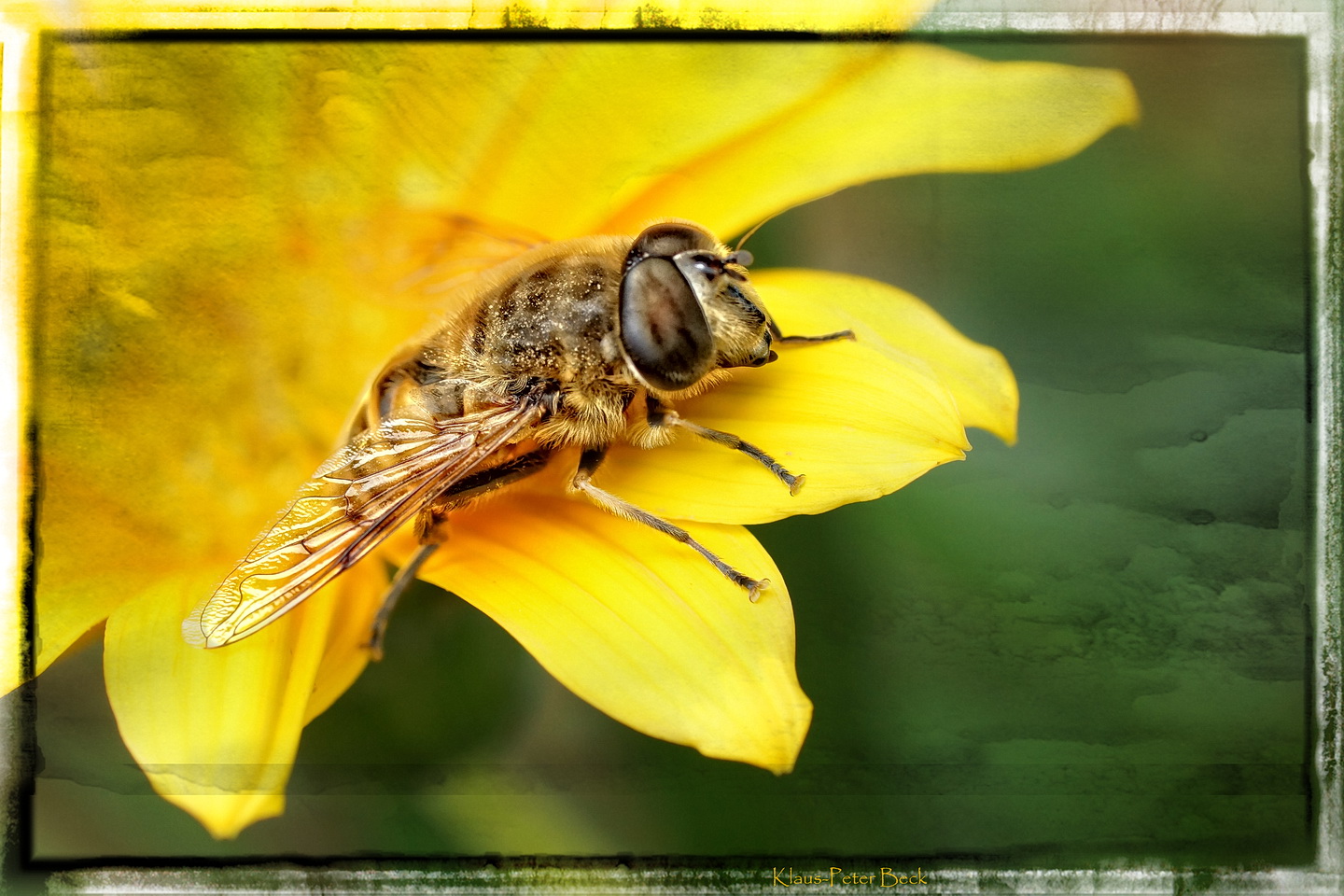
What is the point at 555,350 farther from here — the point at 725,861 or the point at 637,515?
the point at 725,861

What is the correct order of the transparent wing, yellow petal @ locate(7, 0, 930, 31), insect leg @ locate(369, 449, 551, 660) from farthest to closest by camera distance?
yellow petal @ locate(7, 0, 930, 31) < insect leg @ locate(369, 449, 551, 660) < the transparent wing

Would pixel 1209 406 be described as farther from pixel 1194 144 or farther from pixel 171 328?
pixel 171 328

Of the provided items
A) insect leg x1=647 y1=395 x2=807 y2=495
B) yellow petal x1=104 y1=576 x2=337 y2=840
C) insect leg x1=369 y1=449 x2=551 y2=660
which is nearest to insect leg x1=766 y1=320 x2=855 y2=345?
insect leg x1=647 y1=395 x2=807 y2=495

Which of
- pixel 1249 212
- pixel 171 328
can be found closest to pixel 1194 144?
pixel 1249 212

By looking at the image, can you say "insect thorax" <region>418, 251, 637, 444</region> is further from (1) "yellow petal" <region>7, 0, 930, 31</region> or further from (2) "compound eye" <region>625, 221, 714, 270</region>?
(1) "yellow petal" <region>7, 0, 930, 31</region>

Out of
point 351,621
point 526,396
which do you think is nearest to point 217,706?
point 351,621
